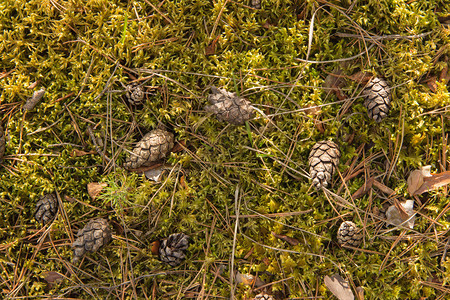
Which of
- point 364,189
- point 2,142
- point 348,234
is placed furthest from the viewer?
point 2,142

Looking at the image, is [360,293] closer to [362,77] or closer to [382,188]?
[382,188]

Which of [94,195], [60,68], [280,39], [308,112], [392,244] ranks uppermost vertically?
[280,39]

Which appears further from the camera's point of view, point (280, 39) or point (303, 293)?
point (280, 39)

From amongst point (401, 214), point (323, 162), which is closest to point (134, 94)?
point (323, 162)

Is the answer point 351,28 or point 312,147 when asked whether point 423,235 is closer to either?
point 312,147

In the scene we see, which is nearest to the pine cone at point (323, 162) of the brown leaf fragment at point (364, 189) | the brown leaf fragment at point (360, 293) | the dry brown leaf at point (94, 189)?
the brown leaf fragment at point (364, 189)

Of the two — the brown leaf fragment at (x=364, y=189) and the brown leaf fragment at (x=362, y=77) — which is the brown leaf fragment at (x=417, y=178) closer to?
the brown leaf fragment at (x=364, y=189)

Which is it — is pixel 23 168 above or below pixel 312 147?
below

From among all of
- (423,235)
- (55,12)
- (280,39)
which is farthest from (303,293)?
(55,12)
